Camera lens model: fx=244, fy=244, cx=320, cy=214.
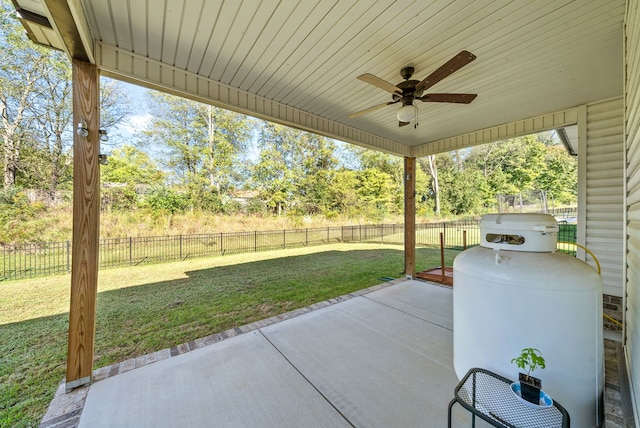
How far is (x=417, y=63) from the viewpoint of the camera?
233 cm

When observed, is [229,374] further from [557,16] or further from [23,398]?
[557,16]

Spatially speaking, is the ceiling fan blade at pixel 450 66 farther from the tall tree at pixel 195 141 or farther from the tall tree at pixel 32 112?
the tall tree at pixel 32 112

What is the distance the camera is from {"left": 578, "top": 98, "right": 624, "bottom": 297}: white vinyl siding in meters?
2.86

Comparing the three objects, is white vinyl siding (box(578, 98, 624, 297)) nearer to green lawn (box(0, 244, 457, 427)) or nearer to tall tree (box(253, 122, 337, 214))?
green lawn (box(0, 244, 457, 427))

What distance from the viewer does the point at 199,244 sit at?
800cm

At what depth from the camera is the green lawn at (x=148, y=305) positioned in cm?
224

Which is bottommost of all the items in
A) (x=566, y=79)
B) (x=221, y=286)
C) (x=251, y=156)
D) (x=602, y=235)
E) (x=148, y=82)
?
(x=221, y=286)

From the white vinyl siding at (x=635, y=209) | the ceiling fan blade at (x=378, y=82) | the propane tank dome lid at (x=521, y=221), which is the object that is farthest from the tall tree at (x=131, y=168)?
the white vinyl siding at (x=635, y=209)

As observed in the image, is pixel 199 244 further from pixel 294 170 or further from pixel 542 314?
pixel 542 314

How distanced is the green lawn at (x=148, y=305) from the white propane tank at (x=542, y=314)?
2.69 meters

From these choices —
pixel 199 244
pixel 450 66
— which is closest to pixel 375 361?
pixel 450 66

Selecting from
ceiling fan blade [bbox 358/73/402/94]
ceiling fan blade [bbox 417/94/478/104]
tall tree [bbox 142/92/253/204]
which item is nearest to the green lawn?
ceiling fan blade [bbox 358/73/402/94]

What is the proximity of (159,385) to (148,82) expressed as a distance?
8.75 feet

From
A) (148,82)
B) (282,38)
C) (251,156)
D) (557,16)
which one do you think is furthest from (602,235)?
(251,156)
